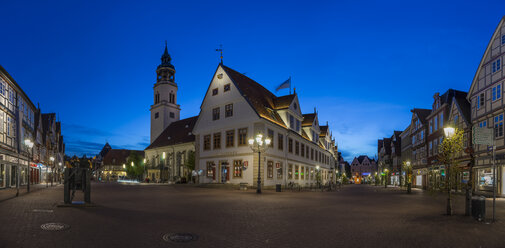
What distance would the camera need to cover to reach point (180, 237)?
8.52 meters

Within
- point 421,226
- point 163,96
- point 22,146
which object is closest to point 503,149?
point 421,226

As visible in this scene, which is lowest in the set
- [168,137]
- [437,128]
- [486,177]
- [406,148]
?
[486,177]

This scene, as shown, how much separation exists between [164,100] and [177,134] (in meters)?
12.1

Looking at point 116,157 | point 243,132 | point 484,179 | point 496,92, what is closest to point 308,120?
point 243,132

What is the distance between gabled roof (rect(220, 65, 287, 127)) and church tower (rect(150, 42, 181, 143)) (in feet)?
113

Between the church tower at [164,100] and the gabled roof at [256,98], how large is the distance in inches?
1360

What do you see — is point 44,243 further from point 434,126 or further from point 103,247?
point 434,126

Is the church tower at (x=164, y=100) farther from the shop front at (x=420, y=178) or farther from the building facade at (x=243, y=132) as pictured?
the shop front at (x=420, y=178)

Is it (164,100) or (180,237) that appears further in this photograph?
(164,100)

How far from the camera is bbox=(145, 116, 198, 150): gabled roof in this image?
198 feet

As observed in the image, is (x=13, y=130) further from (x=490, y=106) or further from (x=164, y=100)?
(x=490, y=106)

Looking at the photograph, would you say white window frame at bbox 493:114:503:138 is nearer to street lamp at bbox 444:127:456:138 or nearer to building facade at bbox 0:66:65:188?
street lamp at bbox 444:127:456:138

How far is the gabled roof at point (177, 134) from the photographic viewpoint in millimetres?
60375

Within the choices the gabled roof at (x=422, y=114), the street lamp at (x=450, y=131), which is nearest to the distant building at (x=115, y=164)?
the gabled roof at (x=422, y=114)
